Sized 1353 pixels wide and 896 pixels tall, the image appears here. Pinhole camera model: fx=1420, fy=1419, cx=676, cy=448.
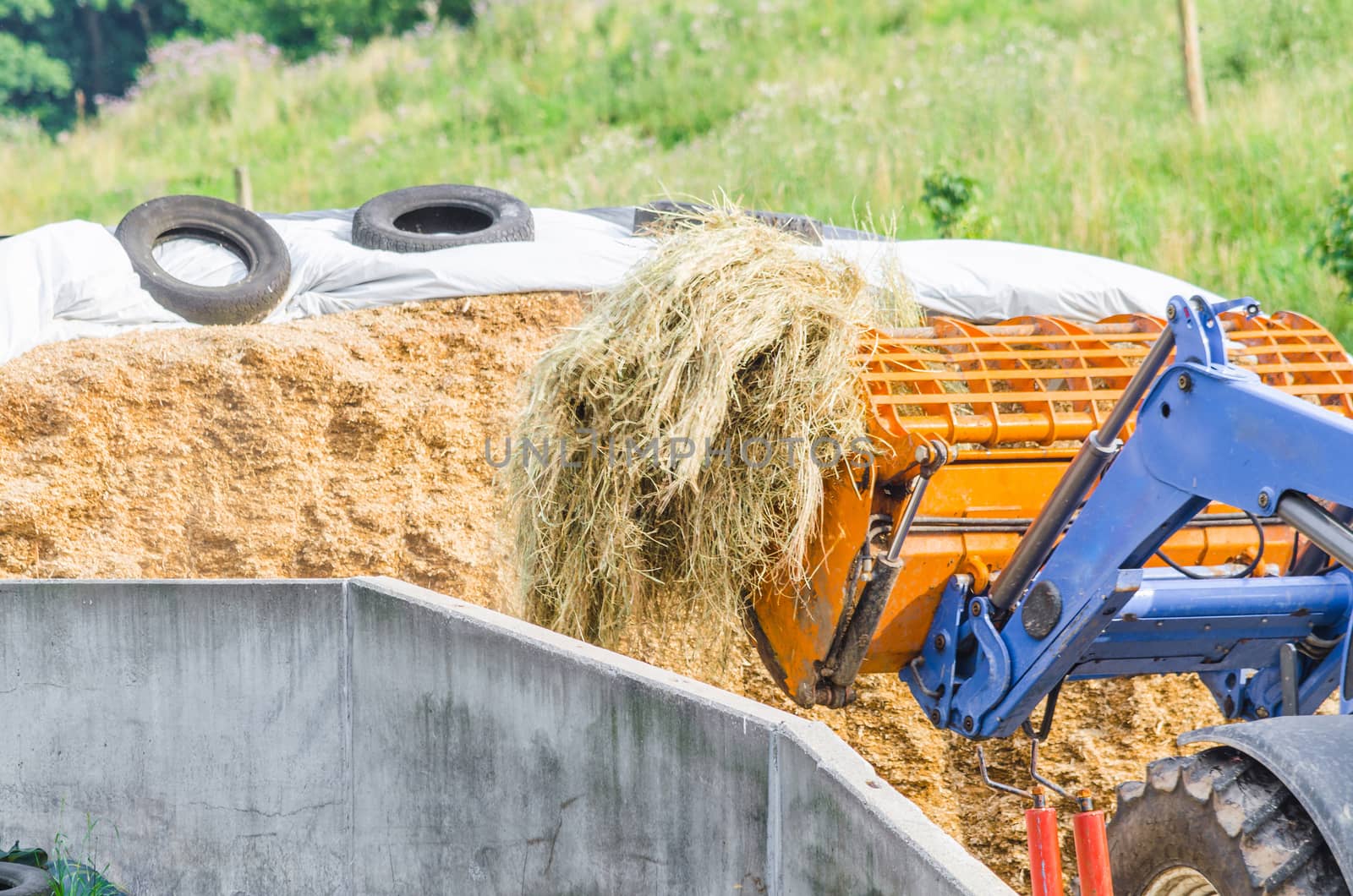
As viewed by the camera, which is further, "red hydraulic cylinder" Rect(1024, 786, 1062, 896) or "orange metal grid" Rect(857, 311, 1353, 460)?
"orange metal grid" Rect(857, 311, 1353, 460)

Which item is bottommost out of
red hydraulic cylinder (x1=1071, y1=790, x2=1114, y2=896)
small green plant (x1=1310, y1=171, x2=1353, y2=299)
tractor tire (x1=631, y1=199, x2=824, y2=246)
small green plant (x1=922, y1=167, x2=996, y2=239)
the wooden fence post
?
red hydraulic cylinder (x1=1071, y1=790, x2=1114, y2=896)

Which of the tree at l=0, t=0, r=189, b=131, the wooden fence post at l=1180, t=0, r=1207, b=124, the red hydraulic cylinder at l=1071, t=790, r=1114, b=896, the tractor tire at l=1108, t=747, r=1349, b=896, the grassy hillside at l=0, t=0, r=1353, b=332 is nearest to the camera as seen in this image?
the tractor tire at l=1108, t=747, r=1349, b=896

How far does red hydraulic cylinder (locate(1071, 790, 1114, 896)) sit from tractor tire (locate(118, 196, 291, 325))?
5.90 meters

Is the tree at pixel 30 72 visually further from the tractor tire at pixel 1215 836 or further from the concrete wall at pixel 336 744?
the tractor tire at pixel 1215 836

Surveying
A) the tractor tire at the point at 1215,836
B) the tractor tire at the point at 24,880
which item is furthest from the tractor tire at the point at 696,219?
the tractor tire at the point at 24,880

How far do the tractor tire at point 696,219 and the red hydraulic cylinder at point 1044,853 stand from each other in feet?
9.33

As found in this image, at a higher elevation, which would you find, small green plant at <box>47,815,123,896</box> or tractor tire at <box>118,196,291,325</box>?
tractor tire at <box>118,196,291,325</box>

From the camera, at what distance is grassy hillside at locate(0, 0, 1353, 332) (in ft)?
42.6

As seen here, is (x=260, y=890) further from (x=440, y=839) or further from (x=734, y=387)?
(x=734, y=387)

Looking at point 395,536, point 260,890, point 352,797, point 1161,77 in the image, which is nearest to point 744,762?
point 352,797

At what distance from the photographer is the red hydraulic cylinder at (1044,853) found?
3.40m

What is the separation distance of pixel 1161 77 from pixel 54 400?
560 inches

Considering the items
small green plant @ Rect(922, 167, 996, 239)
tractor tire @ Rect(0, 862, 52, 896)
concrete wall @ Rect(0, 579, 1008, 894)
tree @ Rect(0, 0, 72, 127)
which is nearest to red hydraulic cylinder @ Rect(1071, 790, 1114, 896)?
concrete wall @ Rect(0, 579, 1008, 894)

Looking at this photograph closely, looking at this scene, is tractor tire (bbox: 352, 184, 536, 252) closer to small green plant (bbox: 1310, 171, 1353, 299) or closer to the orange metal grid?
the orange metal grid
